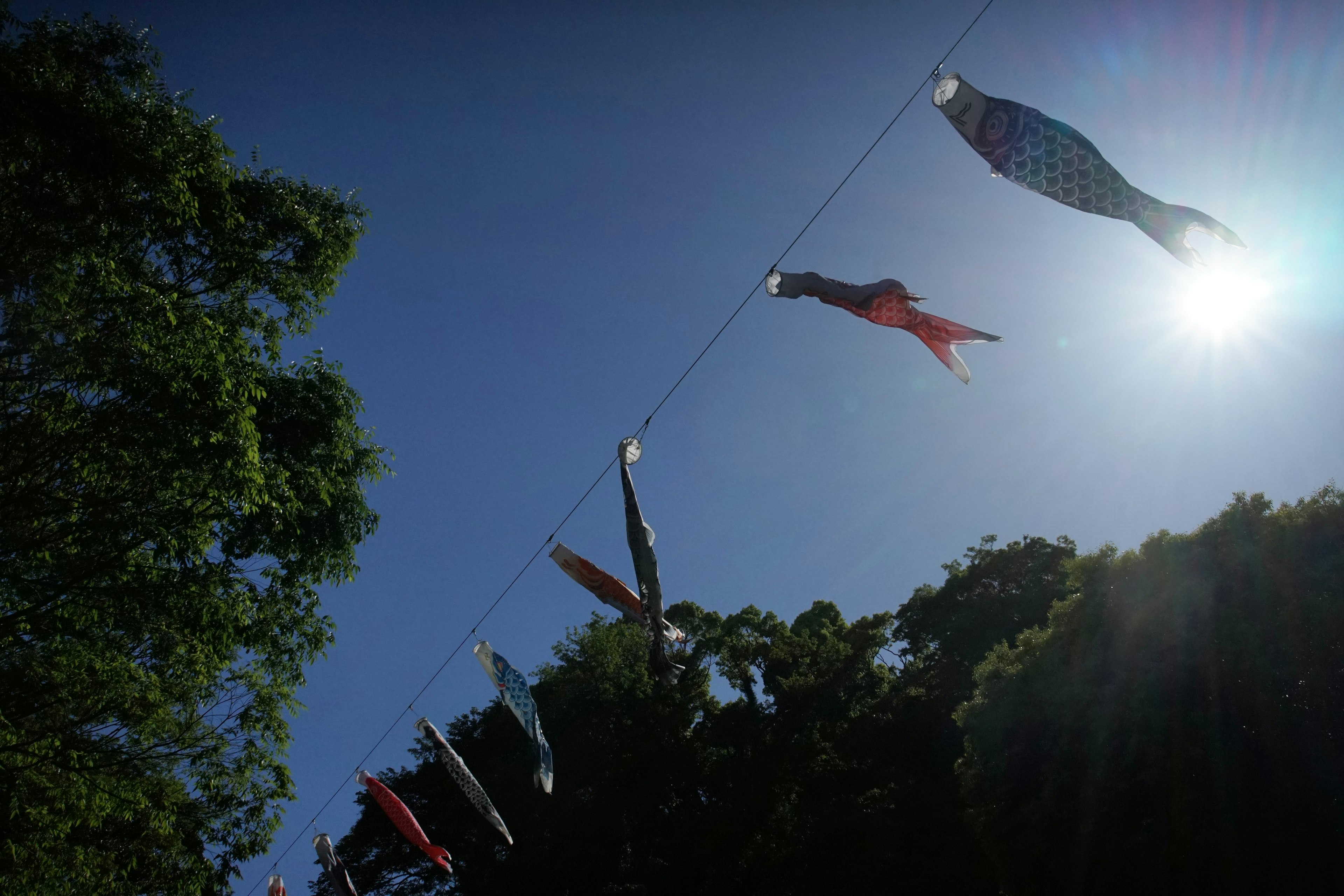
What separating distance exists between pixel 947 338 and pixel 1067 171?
1201 millimetres

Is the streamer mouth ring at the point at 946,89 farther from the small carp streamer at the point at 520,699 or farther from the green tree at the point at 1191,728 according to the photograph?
the green tree at the point at 1191,728

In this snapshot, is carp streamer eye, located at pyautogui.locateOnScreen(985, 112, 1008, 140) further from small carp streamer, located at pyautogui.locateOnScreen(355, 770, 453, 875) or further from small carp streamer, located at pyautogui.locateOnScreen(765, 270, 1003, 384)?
small carp streamer, located at pyautogui.locateOnScreen(355, 770, 453, 875)

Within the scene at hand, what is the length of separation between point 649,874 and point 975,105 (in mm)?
16576

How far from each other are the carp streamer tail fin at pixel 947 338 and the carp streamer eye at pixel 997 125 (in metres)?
1.16

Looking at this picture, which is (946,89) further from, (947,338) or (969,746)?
(969,746)

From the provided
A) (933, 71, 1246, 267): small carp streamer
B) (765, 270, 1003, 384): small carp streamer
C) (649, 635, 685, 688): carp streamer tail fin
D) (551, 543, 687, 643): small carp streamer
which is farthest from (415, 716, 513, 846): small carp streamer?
(933, 71, 1246, 267): small carp streamer

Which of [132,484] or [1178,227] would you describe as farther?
[132,484]

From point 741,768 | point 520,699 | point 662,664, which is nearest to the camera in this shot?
point 662,664

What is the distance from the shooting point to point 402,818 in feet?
32.2

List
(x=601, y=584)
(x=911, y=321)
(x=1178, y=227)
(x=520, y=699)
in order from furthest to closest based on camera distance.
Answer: (x=520, y=699) < (x=601, y=584) < (x=911, y=321) < (x=1178, y=227)

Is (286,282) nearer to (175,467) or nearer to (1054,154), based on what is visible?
(175,467)

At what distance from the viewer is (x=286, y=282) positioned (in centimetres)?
816

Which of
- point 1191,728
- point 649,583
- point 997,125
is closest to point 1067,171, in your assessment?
point 997,125

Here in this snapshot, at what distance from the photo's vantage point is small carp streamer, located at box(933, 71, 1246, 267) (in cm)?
409
